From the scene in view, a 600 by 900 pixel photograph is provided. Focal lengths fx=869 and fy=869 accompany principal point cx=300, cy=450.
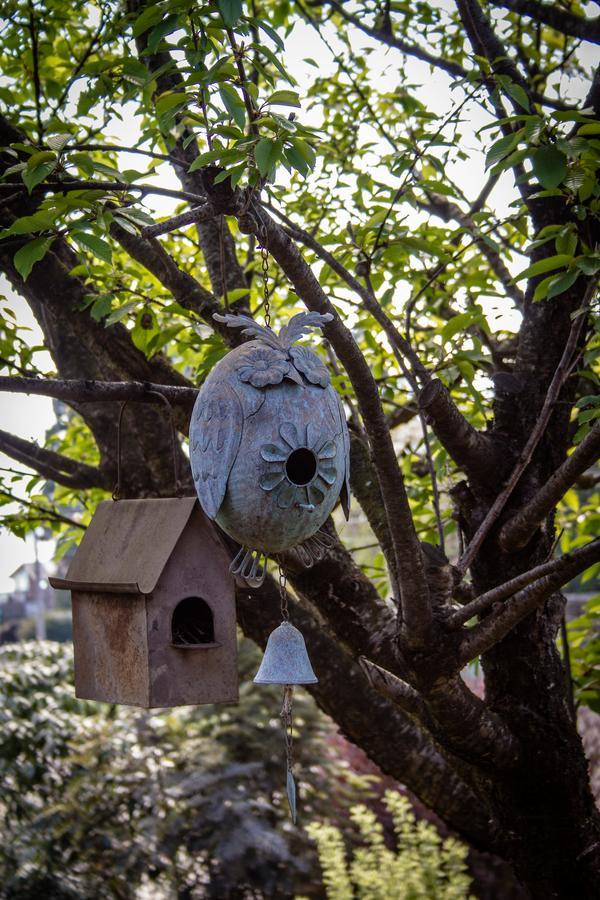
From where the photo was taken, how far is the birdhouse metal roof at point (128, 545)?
7.11ft

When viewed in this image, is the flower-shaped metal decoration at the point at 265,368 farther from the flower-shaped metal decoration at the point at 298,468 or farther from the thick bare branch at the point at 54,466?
the thick bare branch at the point at 54,466

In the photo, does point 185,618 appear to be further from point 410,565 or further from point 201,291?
point 201,291

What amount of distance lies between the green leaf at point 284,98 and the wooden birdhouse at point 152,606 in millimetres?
971

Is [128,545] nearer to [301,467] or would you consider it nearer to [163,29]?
[301,467]

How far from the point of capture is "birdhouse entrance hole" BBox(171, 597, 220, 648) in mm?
2352

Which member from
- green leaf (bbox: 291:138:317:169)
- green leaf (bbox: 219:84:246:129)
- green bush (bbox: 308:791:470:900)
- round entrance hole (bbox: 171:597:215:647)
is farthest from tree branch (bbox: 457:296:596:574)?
green bush (bbox: 308:791:470:900)

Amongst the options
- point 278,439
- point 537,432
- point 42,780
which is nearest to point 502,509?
point 537,432

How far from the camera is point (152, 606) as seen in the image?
7.12 ft

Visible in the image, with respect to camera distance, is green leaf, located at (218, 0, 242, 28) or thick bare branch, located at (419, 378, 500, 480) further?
thick bare branch, located at (419, 378, 500, 480)

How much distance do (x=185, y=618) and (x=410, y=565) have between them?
2.21 ft

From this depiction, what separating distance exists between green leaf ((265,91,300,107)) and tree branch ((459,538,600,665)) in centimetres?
122

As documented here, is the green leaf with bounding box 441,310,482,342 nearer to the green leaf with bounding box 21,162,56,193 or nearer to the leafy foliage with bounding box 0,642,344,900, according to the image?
the green leaf with bounding box 21,162,56,193

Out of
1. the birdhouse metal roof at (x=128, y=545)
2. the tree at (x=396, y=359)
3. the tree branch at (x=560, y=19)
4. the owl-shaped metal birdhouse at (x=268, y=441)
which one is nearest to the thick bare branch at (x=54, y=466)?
the tree at (x=396, y=359)

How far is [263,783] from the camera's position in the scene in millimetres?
5672
